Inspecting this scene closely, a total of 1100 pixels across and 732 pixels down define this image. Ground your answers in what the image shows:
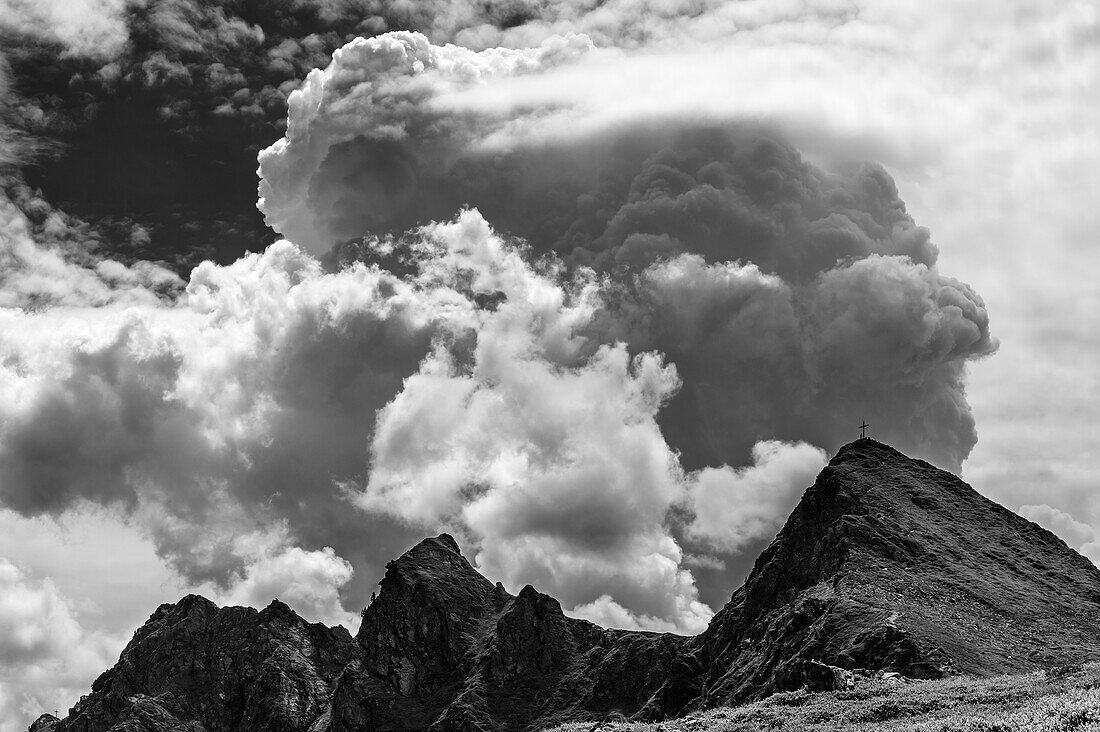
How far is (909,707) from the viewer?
77062 mm

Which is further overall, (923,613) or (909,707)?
(923,613)

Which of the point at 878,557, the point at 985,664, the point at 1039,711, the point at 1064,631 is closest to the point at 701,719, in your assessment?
the point at 1039,711

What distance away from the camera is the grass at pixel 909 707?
62281 mm

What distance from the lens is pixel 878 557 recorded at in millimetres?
→ 189250

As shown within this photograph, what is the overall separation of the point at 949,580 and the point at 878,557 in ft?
47.9

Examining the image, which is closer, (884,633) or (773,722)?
(773,722)

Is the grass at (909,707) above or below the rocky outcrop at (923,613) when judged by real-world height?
below

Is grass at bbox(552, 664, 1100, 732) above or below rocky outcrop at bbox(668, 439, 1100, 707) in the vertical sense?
below

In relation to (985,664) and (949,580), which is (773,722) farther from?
(949,580)

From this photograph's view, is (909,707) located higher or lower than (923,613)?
lower

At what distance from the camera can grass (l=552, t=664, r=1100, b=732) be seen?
204 feet

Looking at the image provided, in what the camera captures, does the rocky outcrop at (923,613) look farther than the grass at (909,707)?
Yes

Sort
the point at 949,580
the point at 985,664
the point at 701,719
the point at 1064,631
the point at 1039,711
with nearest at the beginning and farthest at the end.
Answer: the point at 1039,711, the point at 701,719, the point at 985,664, the point at 1064,631, the point at 949,580

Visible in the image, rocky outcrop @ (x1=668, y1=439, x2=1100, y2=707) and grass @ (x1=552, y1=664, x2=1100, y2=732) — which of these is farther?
rocky outcrop @ (x1=668, y1=439, x2=1100, y2=707)
